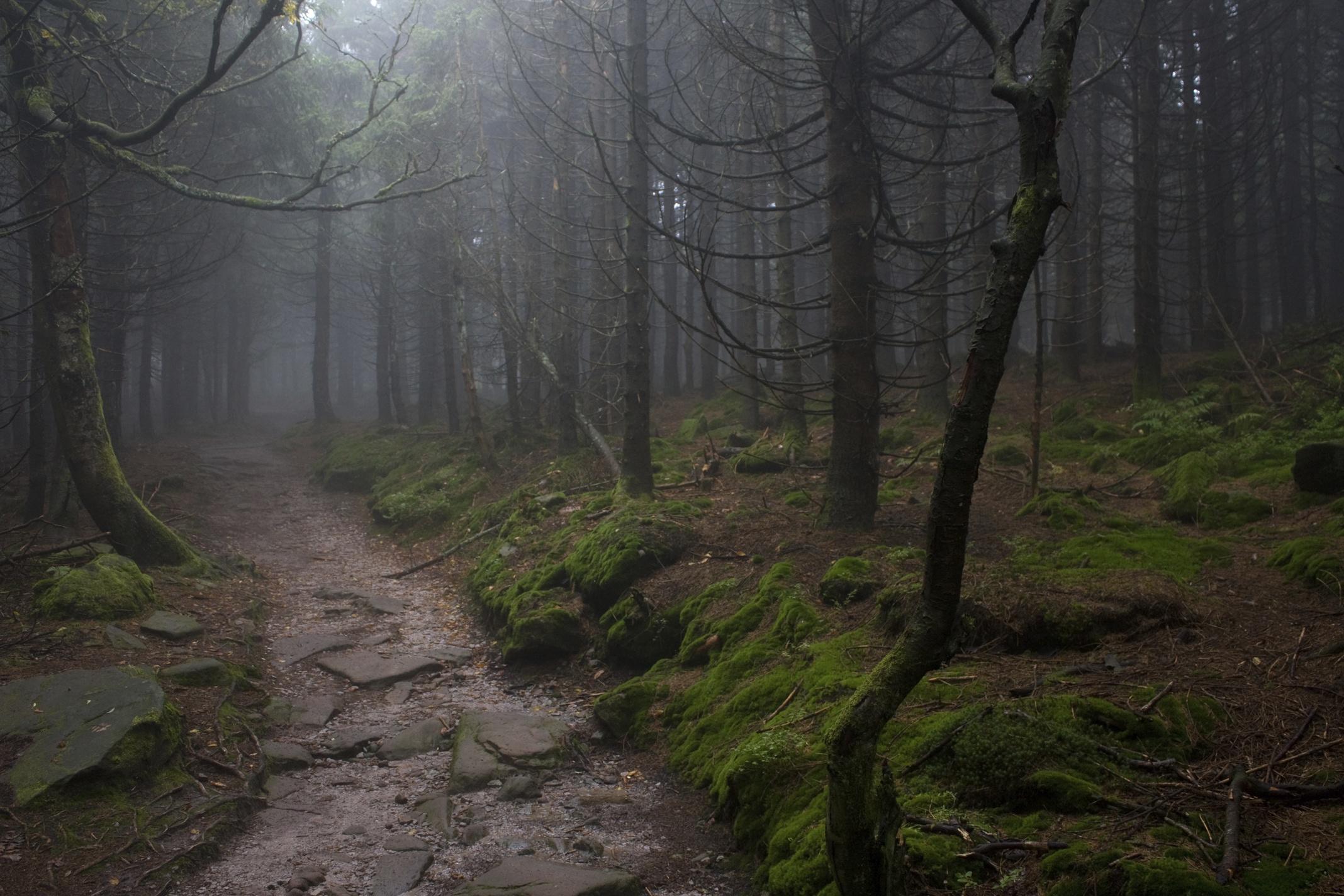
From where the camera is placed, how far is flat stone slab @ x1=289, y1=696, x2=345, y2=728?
655 cm

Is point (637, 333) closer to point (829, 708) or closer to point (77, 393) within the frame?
point (77, 393)

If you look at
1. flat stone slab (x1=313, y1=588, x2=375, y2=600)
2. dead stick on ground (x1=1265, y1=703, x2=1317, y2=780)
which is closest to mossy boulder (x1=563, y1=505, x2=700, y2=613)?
flat stone slab (x1=313, y1=588, x2=375, y2=600)

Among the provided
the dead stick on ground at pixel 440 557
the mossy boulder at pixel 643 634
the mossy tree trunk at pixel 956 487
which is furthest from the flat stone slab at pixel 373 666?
the mossy tree trunk at pixel 956 487

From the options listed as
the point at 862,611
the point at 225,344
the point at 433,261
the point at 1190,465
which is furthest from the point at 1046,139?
the point at 225,344

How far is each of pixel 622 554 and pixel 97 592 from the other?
501 centimetres

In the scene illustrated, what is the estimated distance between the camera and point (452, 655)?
8.43 metres

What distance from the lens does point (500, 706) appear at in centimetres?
712

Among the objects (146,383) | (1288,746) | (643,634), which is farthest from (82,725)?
(146,383)

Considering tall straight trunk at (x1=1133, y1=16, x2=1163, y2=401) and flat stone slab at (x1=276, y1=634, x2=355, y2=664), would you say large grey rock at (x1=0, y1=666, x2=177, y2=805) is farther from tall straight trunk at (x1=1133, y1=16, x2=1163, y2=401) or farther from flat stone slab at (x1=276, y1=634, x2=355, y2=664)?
tall straight trunk at (x1=1133, y1=16, x2=1163, y2=401)

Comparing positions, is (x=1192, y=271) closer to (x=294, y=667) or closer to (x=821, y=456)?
(x=821, y=456)

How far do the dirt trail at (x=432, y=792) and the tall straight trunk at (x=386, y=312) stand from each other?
1666cm

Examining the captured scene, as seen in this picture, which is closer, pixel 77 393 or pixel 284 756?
pixel 284 756

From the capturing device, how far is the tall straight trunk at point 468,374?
16531mm

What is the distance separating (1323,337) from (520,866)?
564 inches
